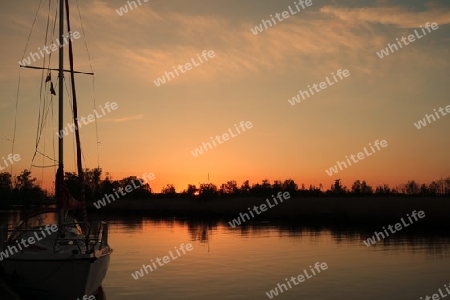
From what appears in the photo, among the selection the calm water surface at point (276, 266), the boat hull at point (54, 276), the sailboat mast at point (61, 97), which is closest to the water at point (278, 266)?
the calm water surface at point (276, 266)

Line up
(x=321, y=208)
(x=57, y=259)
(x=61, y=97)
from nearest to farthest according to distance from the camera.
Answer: (x=57, y=259) → (x=61, y=97) → (x=321, y=208)

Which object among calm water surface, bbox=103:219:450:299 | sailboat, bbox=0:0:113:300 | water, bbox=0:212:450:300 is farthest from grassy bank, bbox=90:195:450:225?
sailboat, bbox=0:0:113:300

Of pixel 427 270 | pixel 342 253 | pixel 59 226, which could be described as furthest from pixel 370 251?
pixel 59 226

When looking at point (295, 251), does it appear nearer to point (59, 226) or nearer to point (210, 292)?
point (210, 292)

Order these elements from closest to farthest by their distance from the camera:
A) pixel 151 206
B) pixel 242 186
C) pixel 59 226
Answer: pixel 59 226, pixel 151 206, pixel 242 186

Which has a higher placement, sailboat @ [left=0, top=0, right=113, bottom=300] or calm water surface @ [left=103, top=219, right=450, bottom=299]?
sailboat @ [left=0, top=0, right=113, bottom=300]

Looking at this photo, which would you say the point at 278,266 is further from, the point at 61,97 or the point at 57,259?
the point at 61,97

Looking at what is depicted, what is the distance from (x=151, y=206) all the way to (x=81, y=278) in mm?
61241

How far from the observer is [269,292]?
1919 cm

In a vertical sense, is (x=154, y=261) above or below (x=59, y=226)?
below

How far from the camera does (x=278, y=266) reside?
82.0 feet

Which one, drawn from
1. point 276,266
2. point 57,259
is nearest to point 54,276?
point 57,259

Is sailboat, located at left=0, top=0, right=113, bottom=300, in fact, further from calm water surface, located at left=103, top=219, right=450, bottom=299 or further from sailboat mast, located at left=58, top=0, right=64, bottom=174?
calm water surface, located at left=103, top=219, right=450, bottom=299

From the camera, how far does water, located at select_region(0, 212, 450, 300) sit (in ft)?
63.3
